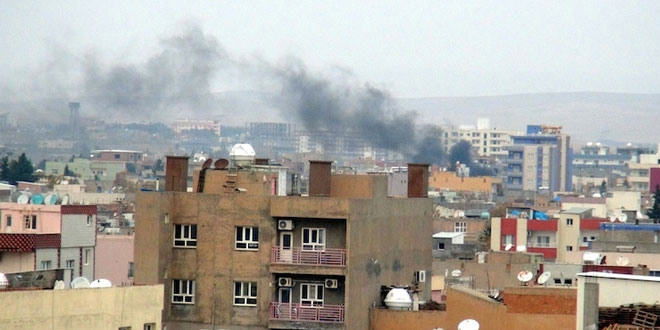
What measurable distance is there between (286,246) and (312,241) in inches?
18.1

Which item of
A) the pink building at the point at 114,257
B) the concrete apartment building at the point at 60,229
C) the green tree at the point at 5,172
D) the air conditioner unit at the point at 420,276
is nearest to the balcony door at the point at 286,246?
the air conditioner unit at the point at 420,276

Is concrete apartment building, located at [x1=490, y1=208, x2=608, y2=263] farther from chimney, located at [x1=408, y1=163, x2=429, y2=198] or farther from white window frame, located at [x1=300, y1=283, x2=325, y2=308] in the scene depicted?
white window frame, located at [x1=300, y1=283, x2=325, y2=308]

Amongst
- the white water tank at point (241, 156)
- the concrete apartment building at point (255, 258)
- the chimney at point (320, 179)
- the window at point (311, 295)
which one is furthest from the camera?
the white water tank at point (241, 156)

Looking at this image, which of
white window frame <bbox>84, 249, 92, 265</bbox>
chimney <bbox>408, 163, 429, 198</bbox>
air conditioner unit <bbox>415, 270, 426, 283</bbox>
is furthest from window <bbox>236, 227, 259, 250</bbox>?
white window frame <bbox>84, 249, 92, 265</bbox>

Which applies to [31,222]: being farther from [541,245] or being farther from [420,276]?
[541,245]

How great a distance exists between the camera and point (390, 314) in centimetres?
3562

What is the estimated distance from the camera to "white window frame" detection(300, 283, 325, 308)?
35.3 metres

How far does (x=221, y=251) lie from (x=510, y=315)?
18.5 feet

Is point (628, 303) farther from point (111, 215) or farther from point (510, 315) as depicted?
point (111, 215)

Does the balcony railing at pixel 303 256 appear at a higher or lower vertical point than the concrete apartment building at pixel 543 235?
higher

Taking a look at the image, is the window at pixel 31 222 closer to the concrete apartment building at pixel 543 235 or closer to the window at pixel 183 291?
the window at pixel 183 291

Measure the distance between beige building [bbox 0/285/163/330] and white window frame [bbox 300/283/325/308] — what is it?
5368mm

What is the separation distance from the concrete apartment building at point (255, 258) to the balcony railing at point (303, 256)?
0.7 inches

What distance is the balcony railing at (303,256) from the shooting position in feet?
115
